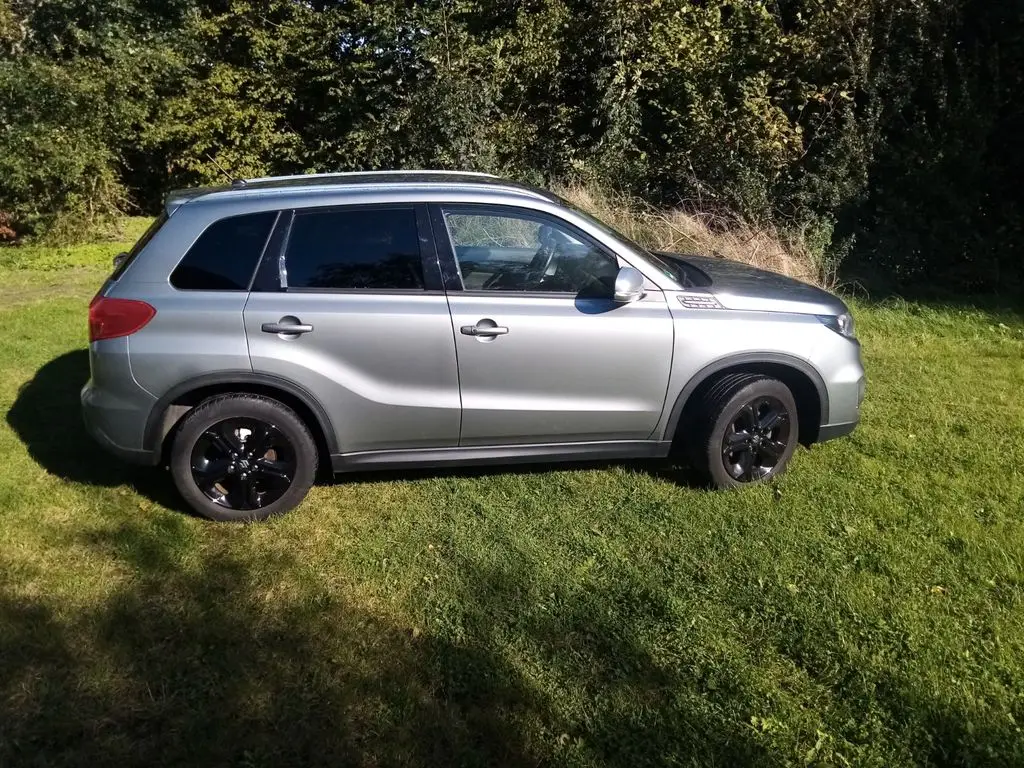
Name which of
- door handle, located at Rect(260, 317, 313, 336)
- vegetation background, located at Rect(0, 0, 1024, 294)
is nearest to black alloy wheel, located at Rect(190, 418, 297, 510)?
door handle, located at Rect(260, 317, 313, 336)

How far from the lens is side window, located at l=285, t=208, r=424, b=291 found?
4059 mm

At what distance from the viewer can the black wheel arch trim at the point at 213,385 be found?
12.9 feet

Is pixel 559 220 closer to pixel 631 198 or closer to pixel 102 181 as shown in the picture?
pixel 631 198

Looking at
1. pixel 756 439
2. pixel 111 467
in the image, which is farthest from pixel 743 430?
pixel 111 467

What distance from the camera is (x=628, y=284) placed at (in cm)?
407

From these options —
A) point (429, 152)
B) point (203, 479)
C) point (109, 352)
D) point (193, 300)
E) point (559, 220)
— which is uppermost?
point (429, 152)

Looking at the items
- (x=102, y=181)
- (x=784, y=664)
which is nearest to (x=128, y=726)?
(x=784, y=664)

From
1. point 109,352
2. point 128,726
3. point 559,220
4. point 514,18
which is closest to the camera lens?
point 128,726

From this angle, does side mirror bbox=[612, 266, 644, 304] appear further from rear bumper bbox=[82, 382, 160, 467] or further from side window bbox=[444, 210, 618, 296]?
rear bumper bbox=[82, 382, 160, 467]

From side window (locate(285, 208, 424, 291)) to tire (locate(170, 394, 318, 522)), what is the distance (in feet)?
2.27

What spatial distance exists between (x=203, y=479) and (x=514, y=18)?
12.4 metres

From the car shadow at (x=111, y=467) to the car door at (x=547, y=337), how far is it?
0.49 metres

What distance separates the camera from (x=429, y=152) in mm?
12938

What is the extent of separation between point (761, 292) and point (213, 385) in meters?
3.00
